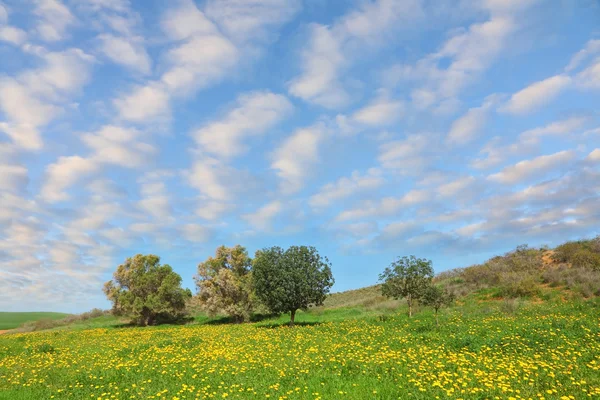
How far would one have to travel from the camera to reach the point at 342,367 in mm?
14117

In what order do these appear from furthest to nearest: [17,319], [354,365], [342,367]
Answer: [17,319], [354,365], [342,367]

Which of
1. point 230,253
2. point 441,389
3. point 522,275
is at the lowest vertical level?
point 441,389

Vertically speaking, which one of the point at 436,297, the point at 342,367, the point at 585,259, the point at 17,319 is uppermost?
the point at 585,259

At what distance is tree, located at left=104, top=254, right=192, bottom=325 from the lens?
49.1m

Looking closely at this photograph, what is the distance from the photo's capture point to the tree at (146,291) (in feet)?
161

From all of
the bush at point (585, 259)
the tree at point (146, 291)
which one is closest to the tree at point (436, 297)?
the bush at point (585, 259)

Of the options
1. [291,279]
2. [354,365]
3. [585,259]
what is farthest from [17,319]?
[585,259]

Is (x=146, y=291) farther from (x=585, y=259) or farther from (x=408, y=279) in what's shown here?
(x=585, y=259)

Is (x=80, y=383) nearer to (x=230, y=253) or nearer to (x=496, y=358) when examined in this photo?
(x=496, y=358)

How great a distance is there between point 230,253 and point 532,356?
1564 inches

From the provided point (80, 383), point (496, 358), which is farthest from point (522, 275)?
point (80, 383)

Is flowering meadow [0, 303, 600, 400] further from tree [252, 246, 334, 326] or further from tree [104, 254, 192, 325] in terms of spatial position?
tree [104, 254, 192, 325]

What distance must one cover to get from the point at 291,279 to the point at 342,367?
1877 centimetres

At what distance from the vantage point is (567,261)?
42.7m
